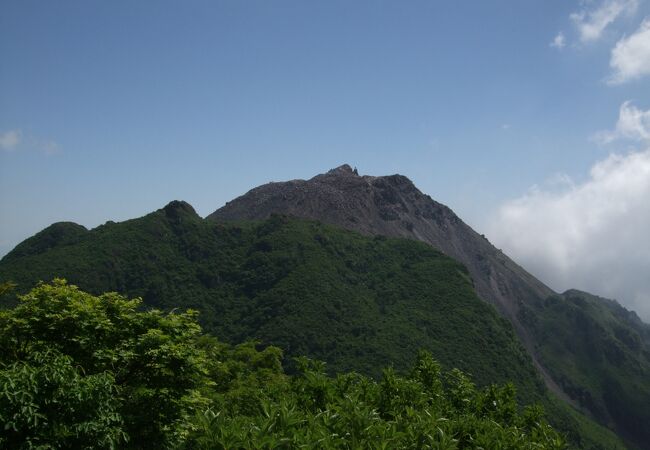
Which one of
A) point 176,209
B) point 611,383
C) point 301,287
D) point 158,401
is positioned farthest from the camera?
point 611,383

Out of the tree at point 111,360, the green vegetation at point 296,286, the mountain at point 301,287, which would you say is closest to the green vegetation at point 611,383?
the mountain at point 301,287

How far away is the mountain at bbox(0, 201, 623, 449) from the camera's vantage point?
109 meters

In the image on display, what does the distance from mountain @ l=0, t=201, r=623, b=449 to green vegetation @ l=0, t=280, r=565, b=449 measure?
280 feet

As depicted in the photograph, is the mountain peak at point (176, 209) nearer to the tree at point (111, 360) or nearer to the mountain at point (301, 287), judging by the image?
the mountain at point (301, 287)

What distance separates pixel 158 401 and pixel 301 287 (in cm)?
10943

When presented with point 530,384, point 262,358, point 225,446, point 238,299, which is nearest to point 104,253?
point 238,299

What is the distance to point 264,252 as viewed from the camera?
141375 mm

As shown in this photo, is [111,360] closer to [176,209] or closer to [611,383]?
[176,209]

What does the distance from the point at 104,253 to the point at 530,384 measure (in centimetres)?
10293

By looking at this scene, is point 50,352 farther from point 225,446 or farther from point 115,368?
point 225,446

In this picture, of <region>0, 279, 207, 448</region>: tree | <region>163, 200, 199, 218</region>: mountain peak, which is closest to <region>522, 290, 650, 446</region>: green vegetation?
<region>163, 200, 199, 218</region>: mountain peak

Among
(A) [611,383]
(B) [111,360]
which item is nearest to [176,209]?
(B) [111,360]

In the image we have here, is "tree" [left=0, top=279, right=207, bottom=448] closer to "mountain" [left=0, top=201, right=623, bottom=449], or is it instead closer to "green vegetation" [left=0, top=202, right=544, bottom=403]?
"green vegetation" [left=0, top=202, right=544, bottom=403]

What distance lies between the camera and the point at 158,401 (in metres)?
14.3
